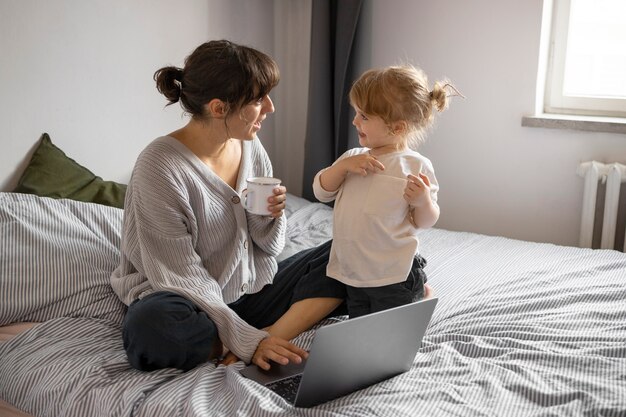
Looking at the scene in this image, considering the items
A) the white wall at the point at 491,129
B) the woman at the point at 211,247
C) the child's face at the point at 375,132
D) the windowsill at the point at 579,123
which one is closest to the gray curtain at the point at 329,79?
the white wall at the point at 491,129

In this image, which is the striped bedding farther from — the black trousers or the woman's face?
the woman's face

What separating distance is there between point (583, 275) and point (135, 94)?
1.49m

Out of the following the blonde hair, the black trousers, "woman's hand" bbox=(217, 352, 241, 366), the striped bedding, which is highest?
the blonde hair

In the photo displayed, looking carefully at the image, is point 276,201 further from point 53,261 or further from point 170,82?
point 53,261

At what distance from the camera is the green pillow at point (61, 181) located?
217 cm

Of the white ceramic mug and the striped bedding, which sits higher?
the white ceramic mug

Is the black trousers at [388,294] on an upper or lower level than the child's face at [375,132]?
lower

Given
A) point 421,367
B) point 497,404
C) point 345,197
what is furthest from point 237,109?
point 497,404

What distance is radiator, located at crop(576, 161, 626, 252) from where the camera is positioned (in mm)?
2623

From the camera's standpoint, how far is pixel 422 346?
5.61 feet

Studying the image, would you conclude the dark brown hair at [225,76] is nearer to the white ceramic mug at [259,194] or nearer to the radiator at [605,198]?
the white ceramic mug at [259,194]

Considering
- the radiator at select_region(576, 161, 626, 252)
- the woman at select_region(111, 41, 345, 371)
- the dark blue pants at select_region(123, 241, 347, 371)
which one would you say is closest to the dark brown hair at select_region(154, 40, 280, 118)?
the woman at select_region(111, 41, 345, 371)

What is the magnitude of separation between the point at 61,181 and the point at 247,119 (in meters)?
0.72

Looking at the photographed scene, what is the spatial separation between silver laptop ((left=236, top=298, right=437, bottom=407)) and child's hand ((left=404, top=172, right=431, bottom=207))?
9.5 inches
